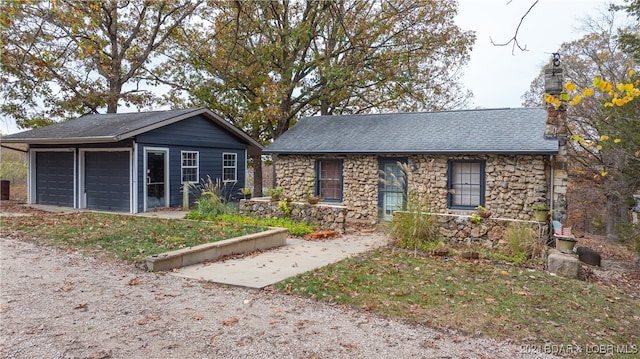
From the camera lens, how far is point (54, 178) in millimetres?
15617

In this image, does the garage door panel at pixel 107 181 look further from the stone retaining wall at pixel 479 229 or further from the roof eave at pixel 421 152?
the stone retaining wall at pixel 479 229

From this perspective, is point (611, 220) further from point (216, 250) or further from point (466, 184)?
point (216, 250)

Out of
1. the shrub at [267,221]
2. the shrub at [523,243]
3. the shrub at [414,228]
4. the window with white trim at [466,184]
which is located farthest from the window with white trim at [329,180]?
the shrub at [523,243]

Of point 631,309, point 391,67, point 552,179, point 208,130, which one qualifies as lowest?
point 631,309

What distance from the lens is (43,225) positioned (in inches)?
402

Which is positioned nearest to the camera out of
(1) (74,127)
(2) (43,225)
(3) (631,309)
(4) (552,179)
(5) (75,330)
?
(5) (75,330)

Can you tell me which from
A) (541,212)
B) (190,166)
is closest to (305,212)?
(541,212)

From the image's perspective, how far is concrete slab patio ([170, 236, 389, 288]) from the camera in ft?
20.9

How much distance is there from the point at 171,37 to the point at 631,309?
69.3ft

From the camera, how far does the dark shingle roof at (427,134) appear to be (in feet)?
38.0

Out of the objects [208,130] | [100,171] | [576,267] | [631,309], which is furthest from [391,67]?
[631,309]

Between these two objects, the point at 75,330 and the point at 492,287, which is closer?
the point at 75,330

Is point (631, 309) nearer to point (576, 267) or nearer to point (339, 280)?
point (576, 267)

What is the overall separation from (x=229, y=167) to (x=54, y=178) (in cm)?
609
